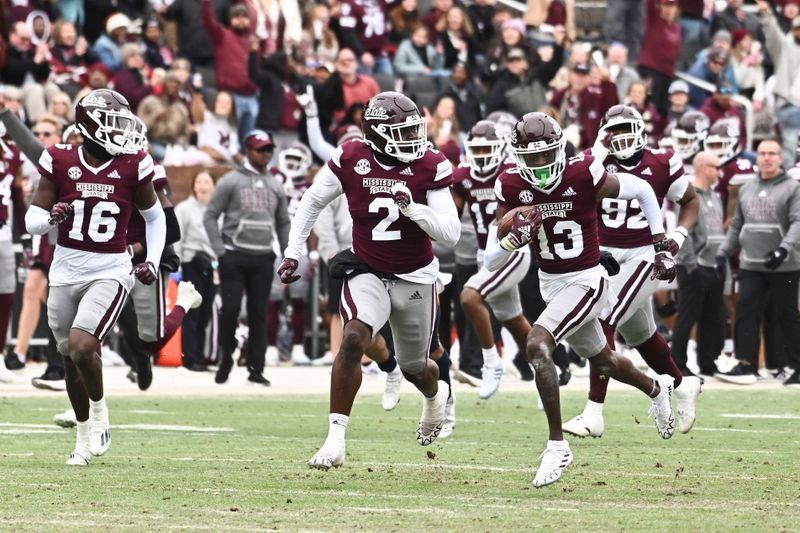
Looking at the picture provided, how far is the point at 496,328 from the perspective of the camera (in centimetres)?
1477

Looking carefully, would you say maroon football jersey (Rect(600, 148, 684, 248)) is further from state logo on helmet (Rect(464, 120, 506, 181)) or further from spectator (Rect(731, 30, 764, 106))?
spectator (Rect(731, 30, 764, 106))

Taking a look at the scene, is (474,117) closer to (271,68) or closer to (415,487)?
(271,68)

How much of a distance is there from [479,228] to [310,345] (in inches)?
185

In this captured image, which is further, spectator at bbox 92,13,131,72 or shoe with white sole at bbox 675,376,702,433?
spectator at bbox 92,13,131,72

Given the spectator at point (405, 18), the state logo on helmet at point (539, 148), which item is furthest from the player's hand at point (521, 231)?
the spectator at point (405, 18)

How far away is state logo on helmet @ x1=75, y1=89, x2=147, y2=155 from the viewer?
859cm

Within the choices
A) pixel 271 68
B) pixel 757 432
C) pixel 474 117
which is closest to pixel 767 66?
pixel 474 117

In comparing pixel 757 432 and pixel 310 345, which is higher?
pixel 757 432

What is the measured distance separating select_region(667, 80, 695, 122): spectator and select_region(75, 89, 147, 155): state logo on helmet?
1114 centimetres

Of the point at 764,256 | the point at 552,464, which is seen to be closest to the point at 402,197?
the point at 552,464

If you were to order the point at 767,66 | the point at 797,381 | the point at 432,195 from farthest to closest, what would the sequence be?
the point at 767,66 < the point at 797,381 < the point at 432,195

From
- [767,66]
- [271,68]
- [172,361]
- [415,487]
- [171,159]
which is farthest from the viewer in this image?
[767,66]

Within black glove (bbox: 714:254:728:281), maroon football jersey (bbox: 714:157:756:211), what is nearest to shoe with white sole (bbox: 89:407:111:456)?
black glove (bbox: 714:254:728:281)

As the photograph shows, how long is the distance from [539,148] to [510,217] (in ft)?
1.15
